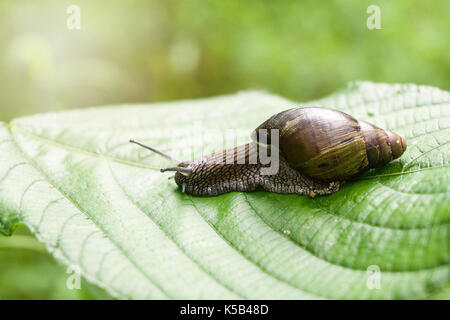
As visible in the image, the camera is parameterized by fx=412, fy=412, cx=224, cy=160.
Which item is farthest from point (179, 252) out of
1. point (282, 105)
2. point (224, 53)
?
point (224, 53)

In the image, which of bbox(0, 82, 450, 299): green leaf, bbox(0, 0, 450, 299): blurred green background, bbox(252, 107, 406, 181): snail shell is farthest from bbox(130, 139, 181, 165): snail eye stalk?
bbox(0, 0, 450, 299): blurred green background

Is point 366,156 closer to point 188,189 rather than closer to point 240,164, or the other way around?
point 240,164

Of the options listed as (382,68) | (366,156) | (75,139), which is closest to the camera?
(366,156)

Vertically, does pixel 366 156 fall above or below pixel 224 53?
below

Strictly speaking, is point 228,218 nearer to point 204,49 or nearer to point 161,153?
point 161,153

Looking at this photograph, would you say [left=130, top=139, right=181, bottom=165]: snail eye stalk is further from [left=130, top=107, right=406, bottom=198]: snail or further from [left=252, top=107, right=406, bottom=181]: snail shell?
[left=252, top=107, right=406, bottom=181]: snail shell

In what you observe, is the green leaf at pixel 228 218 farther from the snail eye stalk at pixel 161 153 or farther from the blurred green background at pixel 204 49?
the blurred green background at pixel 204 49

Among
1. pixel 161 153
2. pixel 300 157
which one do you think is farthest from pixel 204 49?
pixel 300 157
